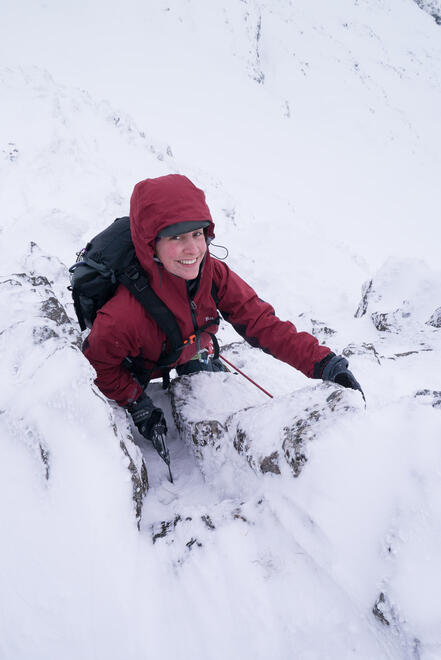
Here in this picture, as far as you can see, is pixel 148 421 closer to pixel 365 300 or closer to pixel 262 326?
pixel 262 326

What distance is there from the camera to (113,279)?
8.06 feet

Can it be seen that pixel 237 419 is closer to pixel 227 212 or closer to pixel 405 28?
pixel 227 212

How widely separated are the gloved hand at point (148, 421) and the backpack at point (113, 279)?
0.49 meters

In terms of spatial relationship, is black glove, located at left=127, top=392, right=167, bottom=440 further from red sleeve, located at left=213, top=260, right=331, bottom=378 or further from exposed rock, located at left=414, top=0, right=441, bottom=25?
exposed rock, located at left=414, top=0, right=441, bottom=25

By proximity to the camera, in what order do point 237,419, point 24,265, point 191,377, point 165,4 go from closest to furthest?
point 237,419 < point 191,377 < point 24,265 < point 165,4

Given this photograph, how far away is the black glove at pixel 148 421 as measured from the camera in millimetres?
2561

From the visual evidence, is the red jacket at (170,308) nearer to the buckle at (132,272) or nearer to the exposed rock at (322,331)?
the buckle at (132,272)

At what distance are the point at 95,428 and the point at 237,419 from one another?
0.87 metres

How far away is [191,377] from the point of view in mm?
3020

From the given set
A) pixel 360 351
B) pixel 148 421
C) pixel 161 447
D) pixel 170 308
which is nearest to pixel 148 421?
pixel 148 421

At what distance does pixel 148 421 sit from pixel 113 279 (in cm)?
99

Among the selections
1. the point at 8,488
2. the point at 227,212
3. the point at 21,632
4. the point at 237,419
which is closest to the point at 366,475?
the point at 237,419

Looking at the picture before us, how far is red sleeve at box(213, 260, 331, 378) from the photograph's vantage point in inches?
110

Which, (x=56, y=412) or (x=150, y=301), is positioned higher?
(x=150, y=301)
